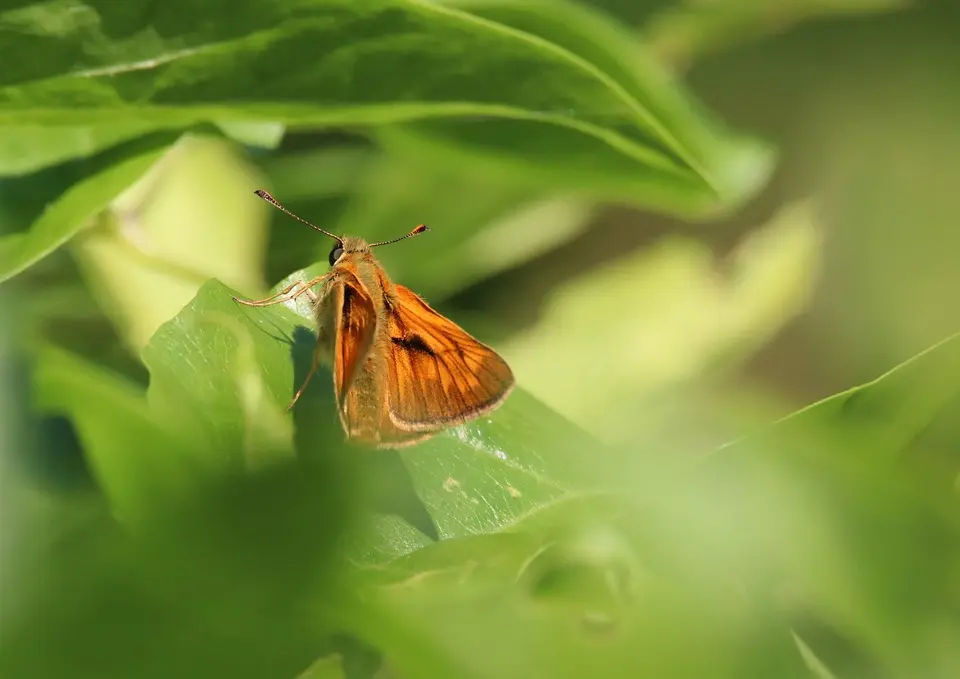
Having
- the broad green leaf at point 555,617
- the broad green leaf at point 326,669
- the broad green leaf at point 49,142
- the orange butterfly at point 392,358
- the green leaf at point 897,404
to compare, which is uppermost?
the broad green leaf at point 49,142

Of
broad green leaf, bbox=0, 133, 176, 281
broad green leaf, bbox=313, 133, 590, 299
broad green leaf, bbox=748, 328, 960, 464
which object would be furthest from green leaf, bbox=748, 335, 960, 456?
broad green leaf, bbox=313, 133, 590, 299

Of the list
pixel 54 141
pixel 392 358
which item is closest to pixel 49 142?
pixel 54 141

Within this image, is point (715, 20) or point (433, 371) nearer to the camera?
point (433, 371)

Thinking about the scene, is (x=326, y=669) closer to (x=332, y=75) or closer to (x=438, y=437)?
(x=438, y=437)

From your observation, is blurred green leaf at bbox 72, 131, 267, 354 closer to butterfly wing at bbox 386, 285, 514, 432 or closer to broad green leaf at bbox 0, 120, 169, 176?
broad green leaf at bbox 0, 120, 169, 176

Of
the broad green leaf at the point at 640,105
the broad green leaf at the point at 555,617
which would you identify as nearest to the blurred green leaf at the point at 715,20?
the broad green leaf at the point at 640,105

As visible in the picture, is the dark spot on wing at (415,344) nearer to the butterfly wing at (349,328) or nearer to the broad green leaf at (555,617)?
the butterfly wing at (349,328)

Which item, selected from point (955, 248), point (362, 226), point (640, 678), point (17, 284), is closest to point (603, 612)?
point (640, 678)
